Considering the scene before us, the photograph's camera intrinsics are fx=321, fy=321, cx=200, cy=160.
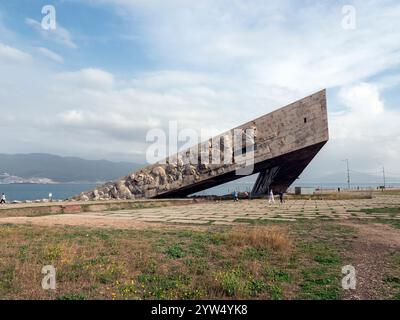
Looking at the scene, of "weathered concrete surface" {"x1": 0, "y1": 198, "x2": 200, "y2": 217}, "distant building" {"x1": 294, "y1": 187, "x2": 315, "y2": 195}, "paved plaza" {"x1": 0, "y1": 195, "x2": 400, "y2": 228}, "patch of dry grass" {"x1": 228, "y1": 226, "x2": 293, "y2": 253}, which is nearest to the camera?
"patch of dry grass" {"x1": 228, "y1": 226, "x2": 293, "y2": 253}

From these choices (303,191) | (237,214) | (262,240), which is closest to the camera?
(262,240)

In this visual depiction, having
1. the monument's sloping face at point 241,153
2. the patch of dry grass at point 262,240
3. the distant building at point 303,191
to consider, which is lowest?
the patch of dry grass at point 262,240

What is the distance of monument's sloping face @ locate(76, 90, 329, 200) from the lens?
23.8m

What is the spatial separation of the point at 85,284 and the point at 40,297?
0.72 meters

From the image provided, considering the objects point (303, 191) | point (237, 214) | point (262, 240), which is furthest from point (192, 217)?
point (303, 191)

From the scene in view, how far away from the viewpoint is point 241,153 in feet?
85.0

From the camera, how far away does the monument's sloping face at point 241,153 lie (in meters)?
23.8

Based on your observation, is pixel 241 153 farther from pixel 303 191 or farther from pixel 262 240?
pixel 262 240

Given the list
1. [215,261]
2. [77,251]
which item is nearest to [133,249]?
[77,251]

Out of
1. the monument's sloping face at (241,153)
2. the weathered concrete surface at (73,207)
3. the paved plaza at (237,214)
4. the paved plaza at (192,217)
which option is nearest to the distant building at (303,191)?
the monument's sloping face at (241,153)

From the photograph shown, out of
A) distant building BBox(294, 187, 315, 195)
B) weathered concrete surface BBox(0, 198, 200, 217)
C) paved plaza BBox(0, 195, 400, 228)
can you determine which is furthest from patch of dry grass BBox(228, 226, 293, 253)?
distant building BBox(294, 187, 315, 195)

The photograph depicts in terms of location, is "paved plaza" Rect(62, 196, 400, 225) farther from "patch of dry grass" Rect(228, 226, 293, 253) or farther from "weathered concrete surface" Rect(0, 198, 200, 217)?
"patch of dry grass" Rect(228, 226, 293, 253)

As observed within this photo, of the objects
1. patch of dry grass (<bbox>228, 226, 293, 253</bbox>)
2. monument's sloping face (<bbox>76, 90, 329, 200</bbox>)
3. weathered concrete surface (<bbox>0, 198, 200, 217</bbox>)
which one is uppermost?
monument's sloping face (<bbox>76, 90, 329, 200</bbox>)

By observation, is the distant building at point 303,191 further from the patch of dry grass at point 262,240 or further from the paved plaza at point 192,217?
→ the patch of dry grass at point 262,240
